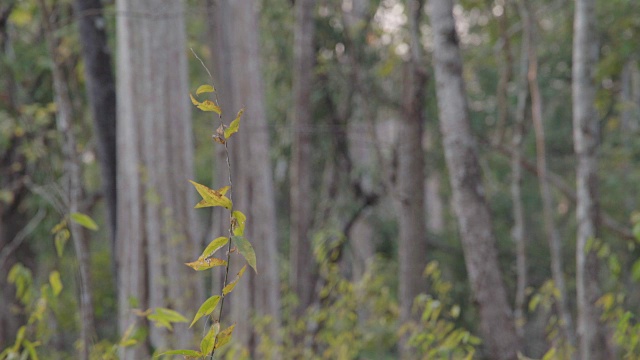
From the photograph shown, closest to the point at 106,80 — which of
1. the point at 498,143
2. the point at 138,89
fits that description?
the point at 138,89

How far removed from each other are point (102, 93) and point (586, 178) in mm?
3904

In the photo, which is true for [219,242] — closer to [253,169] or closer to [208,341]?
[208,341]

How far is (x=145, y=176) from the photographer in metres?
5.57

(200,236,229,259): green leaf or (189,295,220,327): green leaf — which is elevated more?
(200,236,229,259): green leaf

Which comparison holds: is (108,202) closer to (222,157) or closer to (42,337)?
(222,157)

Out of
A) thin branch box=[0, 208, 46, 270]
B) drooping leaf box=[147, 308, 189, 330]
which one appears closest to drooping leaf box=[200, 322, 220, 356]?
drooping leaf box=[147, 308, 189, 330]

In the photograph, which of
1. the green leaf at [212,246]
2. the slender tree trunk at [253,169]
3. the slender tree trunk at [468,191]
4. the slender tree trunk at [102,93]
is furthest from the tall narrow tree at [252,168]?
the green leaf at [212,246]

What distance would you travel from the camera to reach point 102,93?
6.28 meters

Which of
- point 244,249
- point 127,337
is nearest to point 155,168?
point 127,337

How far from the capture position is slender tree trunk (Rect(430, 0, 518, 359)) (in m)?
3.96

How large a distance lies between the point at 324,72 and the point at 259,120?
1306mm

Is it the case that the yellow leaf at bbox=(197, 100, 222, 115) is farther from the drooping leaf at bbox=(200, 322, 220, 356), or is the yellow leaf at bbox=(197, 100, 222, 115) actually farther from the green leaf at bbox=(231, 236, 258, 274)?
the drooping leaf at bbox=(200, 322, 220, 356)

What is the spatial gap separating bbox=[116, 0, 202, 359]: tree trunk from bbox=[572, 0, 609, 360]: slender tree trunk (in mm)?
2780

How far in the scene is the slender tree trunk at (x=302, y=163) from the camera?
7.56m
